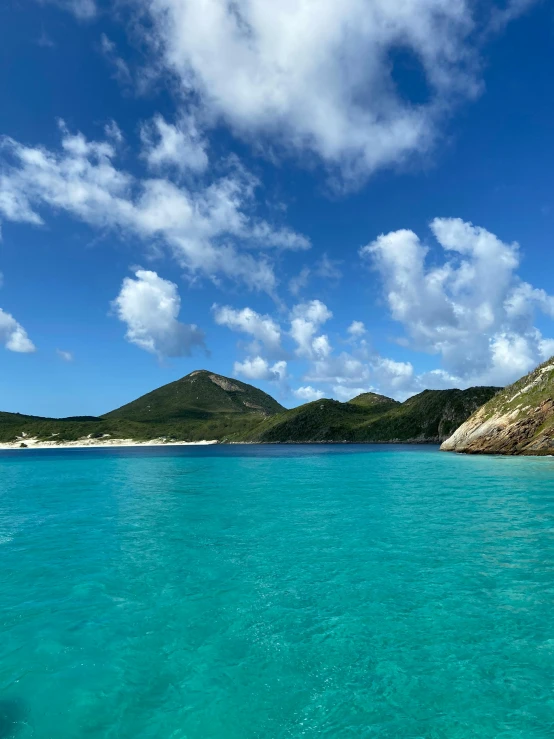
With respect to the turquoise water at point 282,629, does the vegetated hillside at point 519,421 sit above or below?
above

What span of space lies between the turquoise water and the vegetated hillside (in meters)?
79.2

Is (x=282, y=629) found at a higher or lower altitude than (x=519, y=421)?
lower

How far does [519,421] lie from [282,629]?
4447 inches

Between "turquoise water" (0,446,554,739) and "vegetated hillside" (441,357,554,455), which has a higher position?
"vegetated hillside" (441,357,554,455)

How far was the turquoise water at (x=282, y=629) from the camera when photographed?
11102 mm

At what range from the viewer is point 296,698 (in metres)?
11.8

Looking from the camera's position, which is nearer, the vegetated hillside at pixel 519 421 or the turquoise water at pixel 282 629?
the turquoise water at pixel 282 629

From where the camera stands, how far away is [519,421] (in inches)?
4341

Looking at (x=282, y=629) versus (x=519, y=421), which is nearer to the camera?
(x=282, y=629)

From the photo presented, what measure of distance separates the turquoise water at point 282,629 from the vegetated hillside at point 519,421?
7922cm

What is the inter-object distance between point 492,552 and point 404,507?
16.4m

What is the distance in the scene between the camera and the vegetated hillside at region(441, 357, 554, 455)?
336 feet

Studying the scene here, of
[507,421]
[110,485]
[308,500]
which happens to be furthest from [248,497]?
[507,421]

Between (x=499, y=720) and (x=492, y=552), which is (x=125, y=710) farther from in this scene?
(x=492, y=552)
